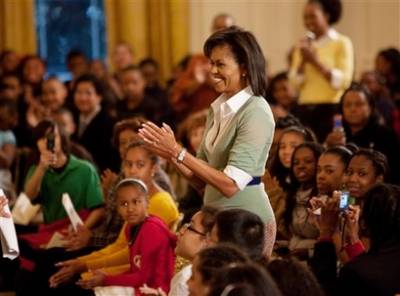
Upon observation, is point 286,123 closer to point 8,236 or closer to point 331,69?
point 331,69

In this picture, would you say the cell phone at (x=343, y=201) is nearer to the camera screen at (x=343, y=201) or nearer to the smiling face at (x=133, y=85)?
the camera screen at (x=343, y=201)

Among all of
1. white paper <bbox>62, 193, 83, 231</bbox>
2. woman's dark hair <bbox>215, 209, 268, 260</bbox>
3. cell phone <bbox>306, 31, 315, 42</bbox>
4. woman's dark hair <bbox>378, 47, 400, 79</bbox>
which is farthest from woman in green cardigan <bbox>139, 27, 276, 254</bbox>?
woman's dark hair <bbox>378, 47, 400, 79</bbox>

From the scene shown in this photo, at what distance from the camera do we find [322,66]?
246 inches

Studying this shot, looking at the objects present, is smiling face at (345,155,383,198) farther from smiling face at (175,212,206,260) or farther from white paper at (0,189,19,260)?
white paper at (0,189,19,260)

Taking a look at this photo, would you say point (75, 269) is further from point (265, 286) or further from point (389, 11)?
point (389, 11)

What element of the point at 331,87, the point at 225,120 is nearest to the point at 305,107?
the point at 331,87

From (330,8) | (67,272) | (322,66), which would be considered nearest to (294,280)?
(67,272)

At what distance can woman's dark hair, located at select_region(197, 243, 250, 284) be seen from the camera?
276 centimetres

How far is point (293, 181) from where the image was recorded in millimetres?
4676

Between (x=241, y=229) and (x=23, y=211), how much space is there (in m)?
2.33

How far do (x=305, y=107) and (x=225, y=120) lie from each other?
3.02 m

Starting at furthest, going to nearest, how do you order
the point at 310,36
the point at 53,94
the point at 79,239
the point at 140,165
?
the point at 53,94 < the point at 310,36 < the point at 79,239 < the point at 140,165

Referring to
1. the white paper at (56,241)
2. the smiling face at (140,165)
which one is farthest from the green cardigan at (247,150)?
the white paper at (56,241)

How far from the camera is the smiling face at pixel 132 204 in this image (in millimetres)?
4367
